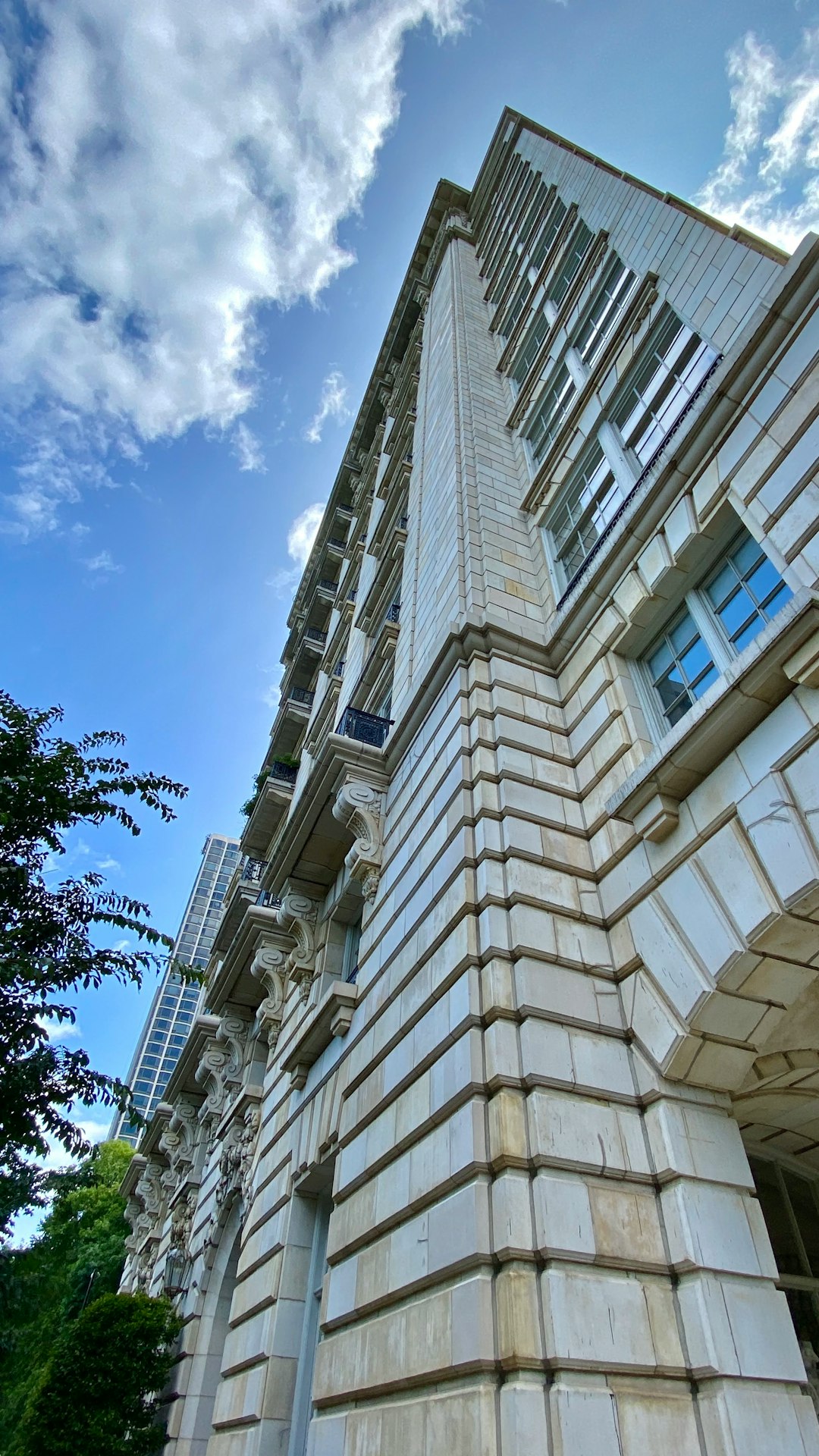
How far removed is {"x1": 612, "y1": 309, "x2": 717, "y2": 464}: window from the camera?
1027cm

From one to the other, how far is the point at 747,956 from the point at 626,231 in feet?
44.9

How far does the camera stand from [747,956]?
223 inches

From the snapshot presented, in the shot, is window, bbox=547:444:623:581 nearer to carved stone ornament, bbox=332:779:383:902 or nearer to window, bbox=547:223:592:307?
carved stone ornament, bbox=332:779:383:902

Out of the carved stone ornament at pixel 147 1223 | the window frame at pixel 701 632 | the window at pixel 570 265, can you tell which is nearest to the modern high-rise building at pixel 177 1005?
the carved stone ornament at pixel 147 1223

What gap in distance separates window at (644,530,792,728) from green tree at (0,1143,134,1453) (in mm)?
9501

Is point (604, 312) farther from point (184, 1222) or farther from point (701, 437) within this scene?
point (184, 1222)

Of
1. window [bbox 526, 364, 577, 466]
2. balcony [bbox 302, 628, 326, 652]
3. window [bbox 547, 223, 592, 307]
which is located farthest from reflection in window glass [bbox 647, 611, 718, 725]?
balcony [bbox 302, 628, 326, 652]

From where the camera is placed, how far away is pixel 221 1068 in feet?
64.4

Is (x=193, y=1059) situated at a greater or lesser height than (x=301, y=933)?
greater

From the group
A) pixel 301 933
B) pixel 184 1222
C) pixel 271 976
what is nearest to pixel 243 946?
pixel 271 976

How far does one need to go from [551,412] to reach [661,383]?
466 cm

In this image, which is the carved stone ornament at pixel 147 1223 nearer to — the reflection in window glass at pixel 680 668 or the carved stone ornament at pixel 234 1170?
the carved stone ornament at pixel 234 1170

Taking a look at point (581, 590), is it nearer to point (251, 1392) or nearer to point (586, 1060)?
point (586, 1060)

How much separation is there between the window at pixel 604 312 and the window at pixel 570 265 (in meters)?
2.14
